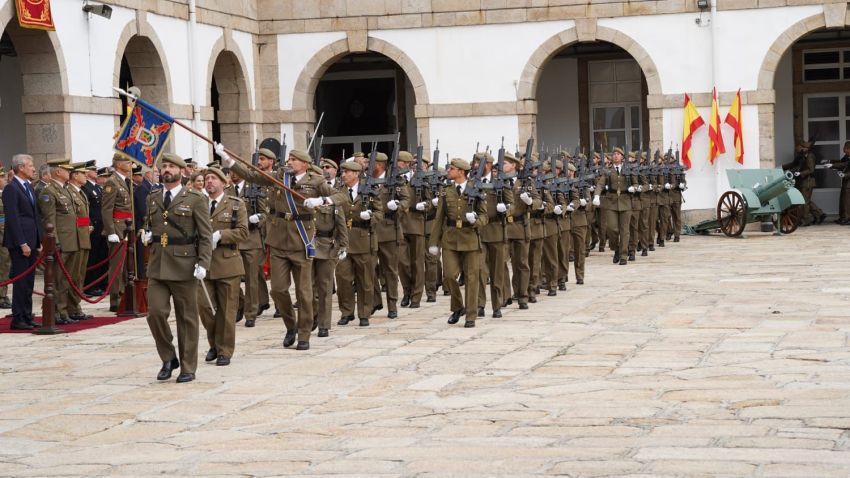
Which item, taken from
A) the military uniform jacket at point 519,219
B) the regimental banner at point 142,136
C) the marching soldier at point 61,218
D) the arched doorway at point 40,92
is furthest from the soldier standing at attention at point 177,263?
the arched doorway at point 40,92

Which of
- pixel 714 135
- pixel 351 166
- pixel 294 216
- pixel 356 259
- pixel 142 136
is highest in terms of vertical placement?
pixel 714 135

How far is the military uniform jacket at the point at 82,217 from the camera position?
1461 centimetres

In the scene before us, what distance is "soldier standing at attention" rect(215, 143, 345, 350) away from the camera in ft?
38.2

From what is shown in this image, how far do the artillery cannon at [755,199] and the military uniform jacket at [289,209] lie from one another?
12.6 m

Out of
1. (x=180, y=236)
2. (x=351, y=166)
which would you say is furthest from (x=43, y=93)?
(x=180, y=236)

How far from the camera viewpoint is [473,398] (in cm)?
908

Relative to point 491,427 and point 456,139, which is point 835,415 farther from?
point 456,139

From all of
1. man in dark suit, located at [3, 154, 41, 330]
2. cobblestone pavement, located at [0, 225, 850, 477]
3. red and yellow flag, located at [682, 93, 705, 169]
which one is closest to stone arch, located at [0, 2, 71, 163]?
man in dark suit, located at [3, 154, 41, 330]

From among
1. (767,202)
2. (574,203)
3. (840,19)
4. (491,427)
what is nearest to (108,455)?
(491,427)

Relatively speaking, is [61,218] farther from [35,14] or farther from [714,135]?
[714,135]

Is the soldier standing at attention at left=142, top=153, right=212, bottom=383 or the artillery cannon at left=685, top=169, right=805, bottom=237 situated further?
the artillery cannon at left=685, top=169, right=805, bottom=237

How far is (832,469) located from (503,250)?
7.56 m

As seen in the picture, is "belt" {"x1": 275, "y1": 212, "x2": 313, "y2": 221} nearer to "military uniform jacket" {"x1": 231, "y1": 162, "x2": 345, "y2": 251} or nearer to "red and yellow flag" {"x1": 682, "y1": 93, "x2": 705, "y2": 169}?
"military uniform jacket" {"x1": 231, "y1": 162, "x2": 345, "y2": 251}

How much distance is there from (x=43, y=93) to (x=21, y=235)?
5.63m
